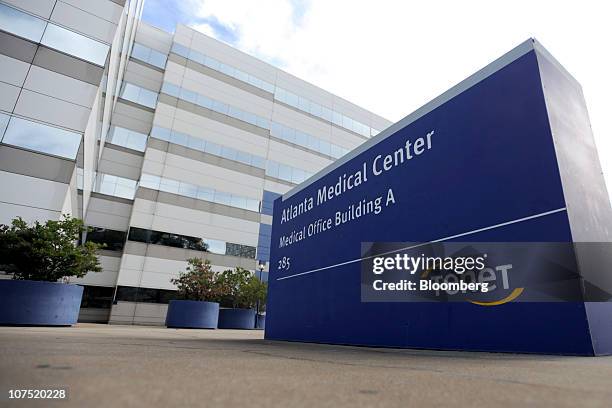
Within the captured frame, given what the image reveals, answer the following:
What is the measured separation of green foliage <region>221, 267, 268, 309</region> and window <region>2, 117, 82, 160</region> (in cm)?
736

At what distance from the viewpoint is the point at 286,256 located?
7.87 metres

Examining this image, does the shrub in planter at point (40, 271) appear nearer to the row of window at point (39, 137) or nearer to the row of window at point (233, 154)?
the row of window at point (39, 137)

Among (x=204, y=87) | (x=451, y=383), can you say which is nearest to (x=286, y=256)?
(x=451, y=383)

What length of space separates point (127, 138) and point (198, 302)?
39.6ft

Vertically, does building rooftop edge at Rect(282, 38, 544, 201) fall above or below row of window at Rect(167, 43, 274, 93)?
below

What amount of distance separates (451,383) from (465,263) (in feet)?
8.69

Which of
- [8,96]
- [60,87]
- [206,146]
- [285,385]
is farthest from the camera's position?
[206,146]

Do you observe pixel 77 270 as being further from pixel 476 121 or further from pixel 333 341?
pixel 476 121

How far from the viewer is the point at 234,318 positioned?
14852mm

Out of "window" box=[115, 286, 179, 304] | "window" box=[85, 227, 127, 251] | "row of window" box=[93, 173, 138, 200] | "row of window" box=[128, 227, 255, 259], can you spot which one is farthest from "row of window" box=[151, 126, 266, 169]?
"window" box=[115, 286, 179, 304]

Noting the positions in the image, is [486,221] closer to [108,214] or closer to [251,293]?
[251,293]

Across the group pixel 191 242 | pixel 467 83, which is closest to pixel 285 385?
pixel 467 83

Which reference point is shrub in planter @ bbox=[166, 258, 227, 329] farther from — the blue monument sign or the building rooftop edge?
the building rooftop edge

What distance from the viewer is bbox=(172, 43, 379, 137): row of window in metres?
23.1
